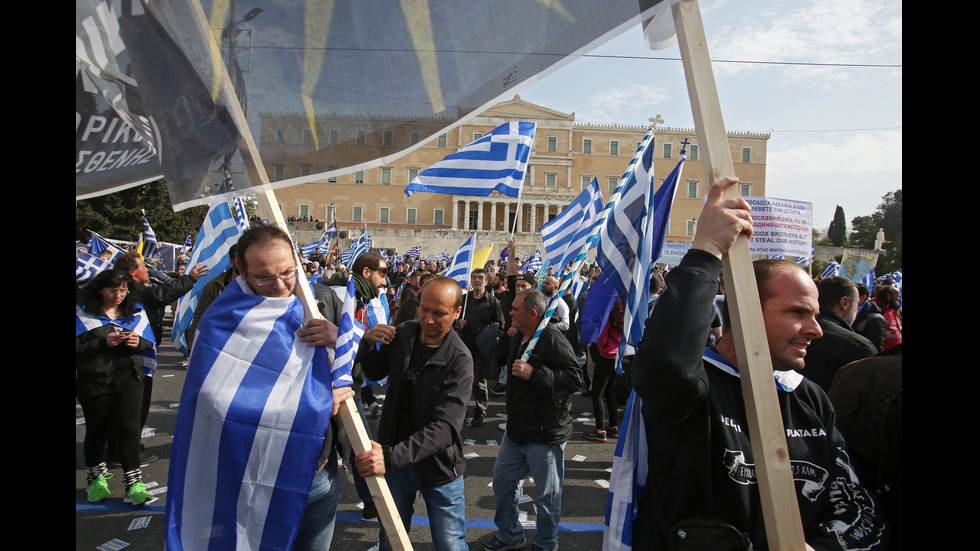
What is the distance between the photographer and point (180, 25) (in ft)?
5.38

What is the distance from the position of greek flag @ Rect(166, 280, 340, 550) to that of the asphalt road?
1.97 metres

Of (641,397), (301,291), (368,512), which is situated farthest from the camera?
(368,512)

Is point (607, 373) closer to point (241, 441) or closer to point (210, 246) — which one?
point (210, 246)

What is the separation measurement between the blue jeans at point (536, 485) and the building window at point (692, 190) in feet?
220

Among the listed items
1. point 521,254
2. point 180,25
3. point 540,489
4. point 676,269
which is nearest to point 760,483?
point 676,269

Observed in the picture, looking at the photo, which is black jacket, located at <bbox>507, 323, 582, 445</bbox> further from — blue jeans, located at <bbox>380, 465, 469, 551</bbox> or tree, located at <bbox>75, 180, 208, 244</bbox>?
tree, located at <bbox>75, 180, 208, 244</bbox>

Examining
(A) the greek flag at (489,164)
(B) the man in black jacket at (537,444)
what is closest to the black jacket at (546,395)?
(B) the man in black jacket at (537,444)

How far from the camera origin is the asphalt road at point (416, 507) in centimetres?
386

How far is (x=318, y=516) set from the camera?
2385 millimetres

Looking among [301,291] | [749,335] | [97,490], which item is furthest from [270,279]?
[97,490]

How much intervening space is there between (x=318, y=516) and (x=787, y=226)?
4.50 m

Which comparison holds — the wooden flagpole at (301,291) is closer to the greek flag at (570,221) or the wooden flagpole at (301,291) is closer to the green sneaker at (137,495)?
the green sneaker at (137,495)

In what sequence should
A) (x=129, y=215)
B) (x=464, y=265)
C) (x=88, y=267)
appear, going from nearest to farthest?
(x=88, y=267) < (x=464, y=265) < (x=129, y=215)
